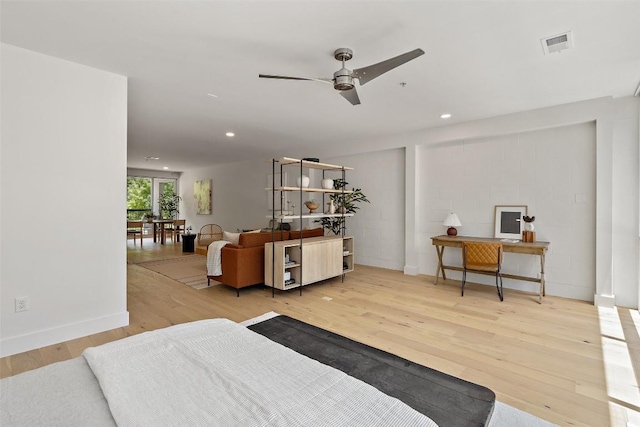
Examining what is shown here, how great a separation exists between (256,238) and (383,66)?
2988 millimetres

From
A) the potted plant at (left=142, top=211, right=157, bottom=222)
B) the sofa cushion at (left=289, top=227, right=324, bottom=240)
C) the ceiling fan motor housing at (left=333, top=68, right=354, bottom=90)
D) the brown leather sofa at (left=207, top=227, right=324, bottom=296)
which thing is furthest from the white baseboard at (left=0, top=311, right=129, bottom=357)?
the potted plant at (left=142, top=211, right=157, bottom=222)

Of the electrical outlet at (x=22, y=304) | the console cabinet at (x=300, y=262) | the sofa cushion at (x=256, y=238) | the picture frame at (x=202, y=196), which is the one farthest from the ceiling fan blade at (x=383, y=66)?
the picture frame at (x=202, y=196)

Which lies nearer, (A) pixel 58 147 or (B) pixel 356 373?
(B) pixel 356 373

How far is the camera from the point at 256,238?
176 inches

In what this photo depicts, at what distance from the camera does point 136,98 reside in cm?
376

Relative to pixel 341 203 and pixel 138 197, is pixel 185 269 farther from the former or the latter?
pixel 138 197

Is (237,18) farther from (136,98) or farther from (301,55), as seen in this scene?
(136,98)

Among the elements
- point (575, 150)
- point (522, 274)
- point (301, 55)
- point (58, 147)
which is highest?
point (301, 55)

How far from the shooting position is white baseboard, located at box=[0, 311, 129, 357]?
2.53 metres

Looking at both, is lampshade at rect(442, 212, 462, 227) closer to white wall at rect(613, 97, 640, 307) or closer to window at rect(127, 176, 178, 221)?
white wall at rect(613, 97, 640, 307)

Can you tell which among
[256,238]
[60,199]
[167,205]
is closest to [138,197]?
[167,205]

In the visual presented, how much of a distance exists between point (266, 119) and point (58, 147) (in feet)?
8.66

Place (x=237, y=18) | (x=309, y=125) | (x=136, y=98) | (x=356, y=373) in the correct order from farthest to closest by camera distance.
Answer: (x=309, y=125) → (x=136, y=98) → (x=237, y=18) → (x=356, y=373)

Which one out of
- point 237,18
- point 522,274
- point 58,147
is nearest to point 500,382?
point 522,274
